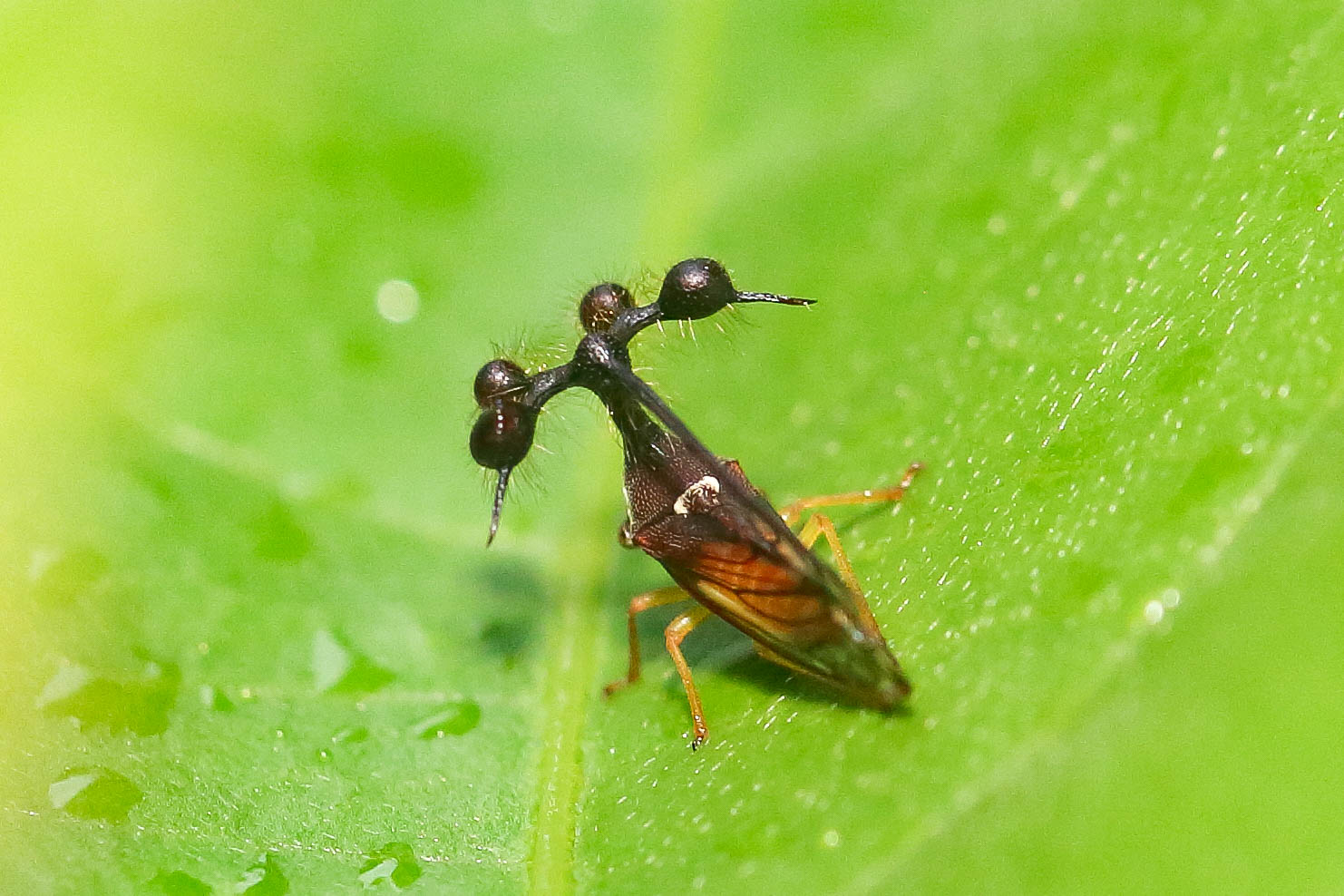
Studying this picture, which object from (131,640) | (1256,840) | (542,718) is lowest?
(1256,840)

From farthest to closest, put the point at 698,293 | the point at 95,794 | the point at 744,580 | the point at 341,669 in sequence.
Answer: the point at 341,669 → the point at 744,580 → the point at 698,293 → the point at 95,794

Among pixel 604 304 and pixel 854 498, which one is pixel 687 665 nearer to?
pixel 854 498

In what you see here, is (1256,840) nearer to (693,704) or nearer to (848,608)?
(848,608)

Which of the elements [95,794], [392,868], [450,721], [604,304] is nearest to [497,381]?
[604,304]

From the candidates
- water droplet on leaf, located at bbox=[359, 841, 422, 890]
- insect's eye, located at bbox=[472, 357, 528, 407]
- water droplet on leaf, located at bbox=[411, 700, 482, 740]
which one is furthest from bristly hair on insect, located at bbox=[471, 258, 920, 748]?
water droplet on leaf, located at bbox=[359, 841, 422, 890]

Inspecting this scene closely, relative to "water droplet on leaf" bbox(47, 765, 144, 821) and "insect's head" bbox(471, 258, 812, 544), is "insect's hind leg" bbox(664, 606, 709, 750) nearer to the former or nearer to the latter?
"insect's head" bbox(471, 258, 812, 544)

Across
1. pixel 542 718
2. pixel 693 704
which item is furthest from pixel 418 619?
pixel 693 704
